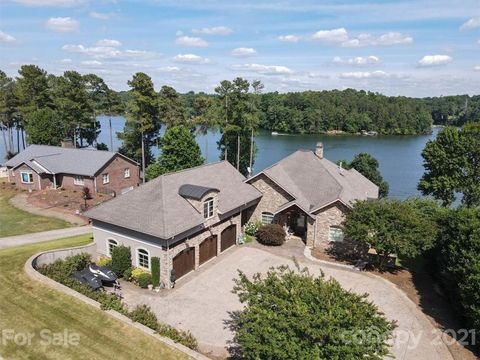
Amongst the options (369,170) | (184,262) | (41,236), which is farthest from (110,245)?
(369,170)

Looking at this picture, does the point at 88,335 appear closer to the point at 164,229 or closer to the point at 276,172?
the point at 164,229

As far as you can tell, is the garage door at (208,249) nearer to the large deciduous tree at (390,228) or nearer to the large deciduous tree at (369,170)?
the large deciduous tree at (390,228)

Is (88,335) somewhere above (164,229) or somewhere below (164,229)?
below

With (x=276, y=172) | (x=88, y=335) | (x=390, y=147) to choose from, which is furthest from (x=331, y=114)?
(x=88, y=335)

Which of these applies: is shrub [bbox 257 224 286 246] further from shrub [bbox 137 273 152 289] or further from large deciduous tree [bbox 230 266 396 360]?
large deciduous tree [bbox 230 266 396 360]

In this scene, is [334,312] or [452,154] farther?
[452,154]

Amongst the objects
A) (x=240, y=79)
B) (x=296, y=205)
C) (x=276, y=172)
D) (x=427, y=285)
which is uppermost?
(x=240, y=79)

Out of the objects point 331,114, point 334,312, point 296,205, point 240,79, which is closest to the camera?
point 334,312
